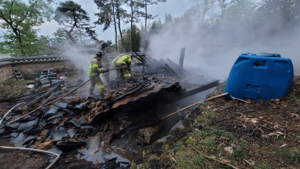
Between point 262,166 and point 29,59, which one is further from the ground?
point 29,59

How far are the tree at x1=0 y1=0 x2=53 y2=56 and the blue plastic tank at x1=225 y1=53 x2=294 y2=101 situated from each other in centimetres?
1477

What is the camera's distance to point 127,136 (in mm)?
3447

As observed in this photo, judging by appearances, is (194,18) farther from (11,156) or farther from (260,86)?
(11,156)

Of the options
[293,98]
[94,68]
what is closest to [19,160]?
A: [94,68]

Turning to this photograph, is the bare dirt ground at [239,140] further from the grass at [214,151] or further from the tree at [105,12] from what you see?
the tree at [105,12]

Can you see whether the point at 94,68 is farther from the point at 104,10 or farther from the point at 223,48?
the point at 104,10

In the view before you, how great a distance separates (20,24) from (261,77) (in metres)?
15.5

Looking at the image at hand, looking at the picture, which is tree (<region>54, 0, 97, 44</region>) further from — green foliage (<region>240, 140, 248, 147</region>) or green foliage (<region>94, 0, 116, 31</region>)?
green foliage (<region>240, 140, 248, 147</region>)

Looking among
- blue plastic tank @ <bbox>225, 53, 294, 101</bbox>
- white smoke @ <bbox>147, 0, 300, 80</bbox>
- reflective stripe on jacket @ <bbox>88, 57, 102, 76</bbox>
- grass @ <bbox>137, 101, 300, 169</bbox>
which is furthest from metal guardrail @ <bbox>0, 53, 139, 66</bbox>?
blue plastic tank @ <bbox>225, 53, 294, 101</bbox>

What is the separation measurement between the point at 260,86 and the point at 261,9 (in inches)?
486

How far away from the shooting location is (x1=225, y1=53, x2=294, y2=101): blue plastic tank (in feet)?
8.09

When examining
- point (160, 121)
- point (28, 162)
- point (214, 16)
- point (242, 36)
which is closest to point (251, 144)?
point (160, 121)

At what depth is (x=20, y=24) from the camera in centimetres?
1010

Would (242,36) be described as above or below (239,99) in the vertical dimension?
above
